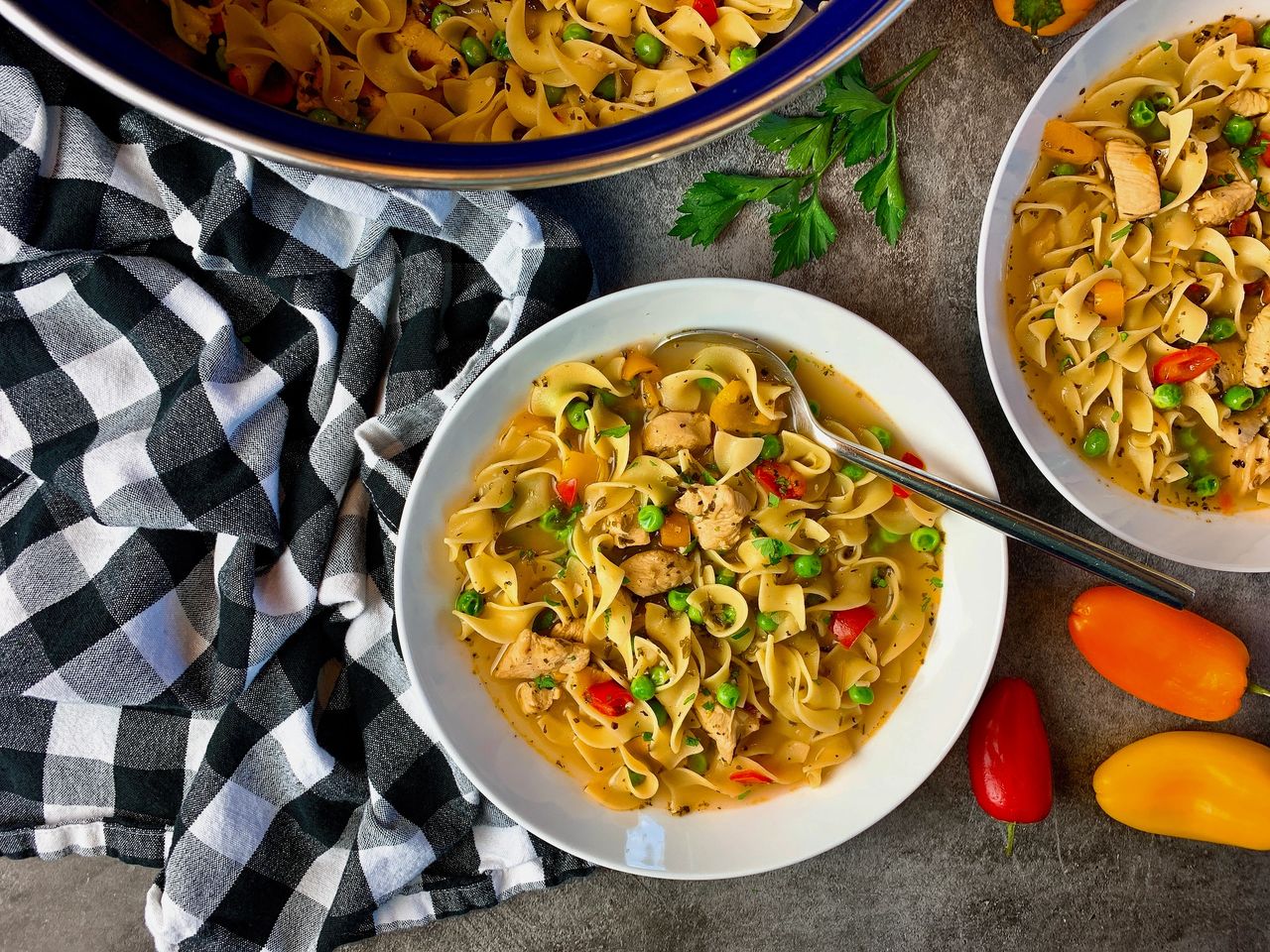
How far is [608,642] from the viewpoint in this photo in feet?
13.1

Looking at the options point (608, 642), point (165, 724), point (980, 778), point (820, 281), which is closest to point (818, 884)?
point (980, 778)

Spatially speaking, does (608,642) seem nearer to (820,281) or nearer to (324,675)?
(324,675)

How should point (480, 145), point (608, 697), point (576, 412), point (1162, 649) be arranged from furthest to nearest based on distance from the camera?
point (1162, 649), point (608, 697), point (576, 412), point (480, 145)

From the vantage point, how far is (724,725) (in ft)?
12.8

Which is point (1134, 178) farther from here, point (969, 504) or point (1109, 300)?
point (969, 504)

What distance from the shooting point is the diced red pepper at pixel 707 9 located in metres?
3.46

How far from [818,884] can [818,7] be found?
3.84 metres

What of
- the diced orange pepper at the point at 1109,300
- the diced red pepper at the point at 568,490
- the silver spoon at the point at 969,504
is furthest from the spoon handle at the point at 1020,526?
the diced red pepper at the point at 568,490

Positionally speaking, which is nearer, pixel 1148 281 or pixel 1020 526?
pixel 1020 526

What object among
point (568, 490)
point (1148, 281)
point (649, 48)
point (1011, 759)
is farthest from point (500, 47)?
point (1011, 759)

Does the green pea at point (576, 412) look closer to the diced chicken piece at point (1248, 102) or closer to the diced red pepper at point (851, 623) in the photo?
the diced red pepper at point (851, 623)

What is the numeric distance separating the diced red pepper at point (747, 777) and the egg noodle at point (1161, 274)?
205 cm

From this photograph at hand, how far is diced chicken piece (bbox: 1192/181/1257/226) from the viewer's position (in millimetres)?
3777

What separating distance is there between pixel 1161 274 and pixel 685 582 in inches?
101
